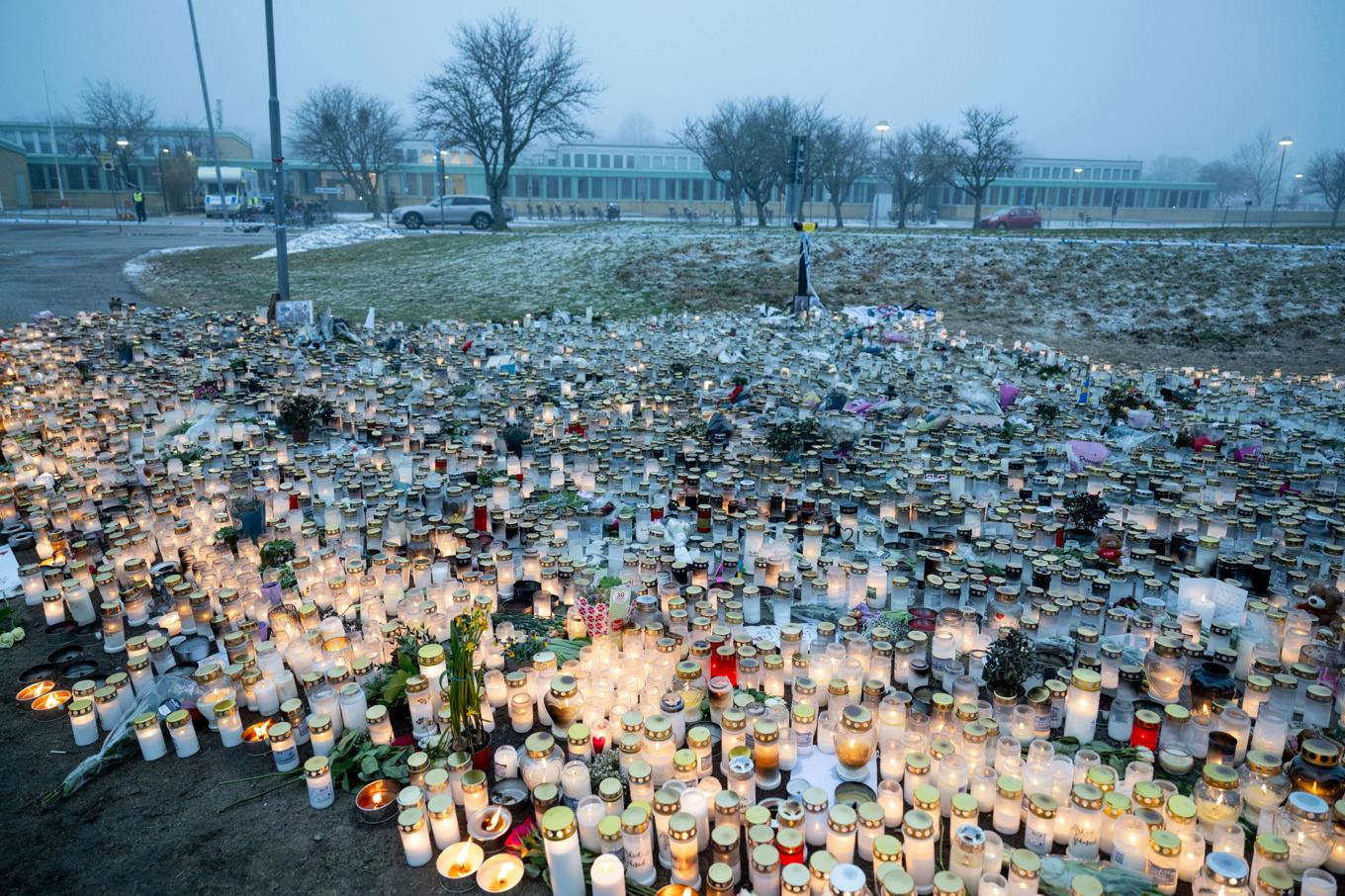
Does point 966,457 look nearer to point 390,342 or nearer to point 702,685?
point 702,685

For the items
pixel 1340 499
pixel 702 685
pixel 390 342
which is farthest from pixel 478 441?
pixel 1340 499

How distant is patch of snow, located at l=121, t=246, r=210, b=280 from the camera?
82.2ft

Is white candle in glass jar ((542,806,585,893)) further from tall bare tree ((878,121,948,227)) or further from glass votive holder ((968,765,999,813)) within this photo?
tall bare tree ((878,121,948,227))

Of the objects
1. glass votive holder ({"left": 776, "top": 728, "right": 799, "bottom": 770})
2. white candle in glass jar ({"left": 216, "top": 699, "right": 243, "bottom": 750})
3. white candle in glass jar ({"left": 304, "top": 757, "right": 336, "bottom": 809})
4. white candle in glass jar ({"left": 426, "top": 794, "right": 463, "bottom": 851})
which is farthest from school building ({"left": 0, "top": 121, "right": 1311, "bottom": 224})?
white candle in glass jar ({"left": 426, "top": 794, "right": 463, "bottom": 851})

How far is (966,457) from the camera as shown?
883 cm

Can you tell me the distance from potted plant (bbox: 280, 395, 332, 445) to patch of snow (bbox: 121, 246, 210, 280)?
19.0 meters

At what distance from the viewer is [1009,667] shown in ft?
15.0

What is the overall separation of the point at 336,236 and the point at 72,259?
425 inches

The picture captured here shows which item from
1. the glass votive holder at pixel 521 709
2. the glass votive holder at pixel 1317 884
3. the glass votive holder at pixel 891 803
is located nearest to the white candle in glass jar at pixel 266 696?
the glass votive holder at pixel 521 709

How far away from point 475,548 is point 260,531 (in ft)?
6.61

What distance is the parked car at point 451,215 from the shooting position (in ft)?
129

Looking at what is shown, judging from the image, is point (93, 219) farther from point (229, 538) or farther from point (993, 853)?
point (993, 853)

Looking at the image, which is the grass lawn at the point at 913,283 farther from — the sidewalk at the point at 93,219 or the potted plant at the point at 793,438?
the sidewalk at the point at 93,219

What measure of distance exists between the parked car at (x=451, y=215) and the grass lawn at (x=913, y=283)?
10.0 metres
